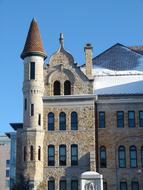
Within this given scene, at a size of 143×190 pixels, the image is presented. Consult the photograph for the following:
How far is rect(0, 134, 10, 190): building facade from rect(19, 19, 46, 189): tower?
49.5 metres

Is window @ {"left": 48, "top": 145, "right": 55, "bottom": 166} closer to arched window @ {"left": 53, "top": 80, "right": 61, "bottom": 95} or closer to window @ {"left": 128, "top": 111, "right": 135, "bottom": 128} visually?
arched window @ {"left": 53, "top": 80, "right": 61, "bottom": 95}

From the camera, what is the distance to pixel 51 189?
4509 centimetres

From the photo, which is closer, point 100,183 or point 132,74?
point 100,183

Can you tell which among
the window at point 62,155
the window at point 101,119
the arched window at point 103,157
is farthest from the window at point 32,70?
the arched window at point 103,157

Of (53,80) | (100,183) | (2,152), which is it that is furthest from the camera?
(2,152)

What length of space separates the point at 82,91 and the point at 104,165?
770cm

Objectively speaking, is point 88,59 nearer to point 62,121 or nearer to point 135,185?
point 62,121

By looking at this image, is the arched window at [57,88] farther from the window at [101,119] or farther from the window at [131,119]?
the window at [131,119]

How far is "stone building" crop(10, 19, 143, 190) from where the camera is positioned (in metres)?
45.2

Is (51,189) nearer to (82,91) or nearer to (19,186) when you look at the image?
(19,186)

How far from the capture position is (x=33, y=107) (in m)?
Result: 46.2

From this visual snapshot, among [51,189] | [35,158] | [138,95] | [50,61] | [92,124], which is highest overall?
[50,61]

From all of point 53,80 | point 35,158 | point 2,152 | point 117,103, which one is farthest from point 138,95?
point 2,152

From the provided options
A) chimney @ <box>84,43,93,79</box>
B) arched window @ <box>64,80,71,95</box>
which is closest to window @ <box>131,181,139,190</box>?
arched window @ <box>64,80,71,95</box>
